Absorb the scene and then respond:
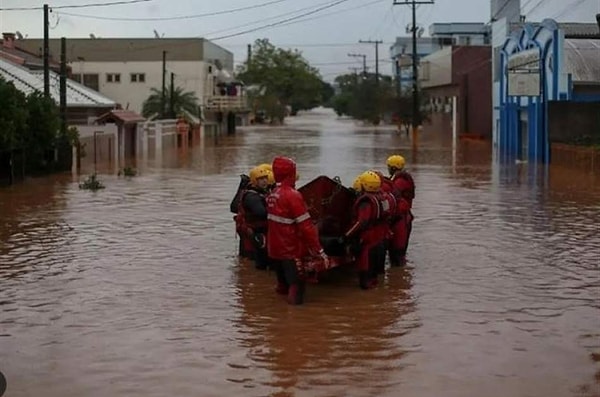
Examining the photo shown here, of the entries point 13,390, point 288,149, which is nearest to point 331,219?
point 13,390

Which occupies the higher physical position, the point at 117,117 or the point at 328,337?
the point at 117,117

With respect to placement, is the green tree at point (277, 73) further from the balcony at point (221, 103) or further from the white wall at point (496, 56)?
the white wall at point (496, 56)

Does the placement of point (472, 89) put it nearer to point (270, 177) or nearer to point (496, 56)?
point (496, 56)

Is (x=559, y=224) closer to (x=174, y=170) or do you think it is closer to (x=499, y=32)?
(x=174, y=170)

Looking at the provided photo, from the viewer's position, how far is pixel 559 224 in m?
17.7

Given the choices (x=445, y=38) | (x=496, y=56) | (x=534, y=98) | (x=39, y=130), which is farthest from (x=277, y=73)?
(x=39, y=130)

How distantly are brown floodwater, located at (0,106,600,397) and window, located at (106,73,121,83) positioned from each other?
66.2 m

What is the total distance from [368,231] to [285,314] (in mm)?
1706

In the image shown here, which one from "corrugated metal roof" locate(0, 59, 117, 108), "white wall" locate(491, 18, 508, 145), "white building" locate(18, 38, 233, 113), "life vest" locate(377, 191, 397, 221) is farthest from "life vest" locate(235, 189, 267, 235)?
"white building" locate(18, 38, 233, 113)

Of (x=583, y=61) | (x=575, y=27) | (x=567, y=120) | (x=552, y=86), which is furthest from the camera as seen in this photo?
(x=575, y=27)

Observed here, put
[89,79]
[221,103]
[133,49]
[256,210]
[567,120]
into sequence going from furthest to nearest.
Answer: [133,49] → [221,103] → [89,79] → [567,120] → [256,210]

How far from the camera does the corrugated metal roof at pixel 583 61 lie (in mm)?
40438

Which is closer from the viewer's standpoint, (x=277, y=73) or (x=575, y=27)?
(x=575, y=27)

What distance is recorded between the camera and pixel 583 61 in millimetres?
41375
